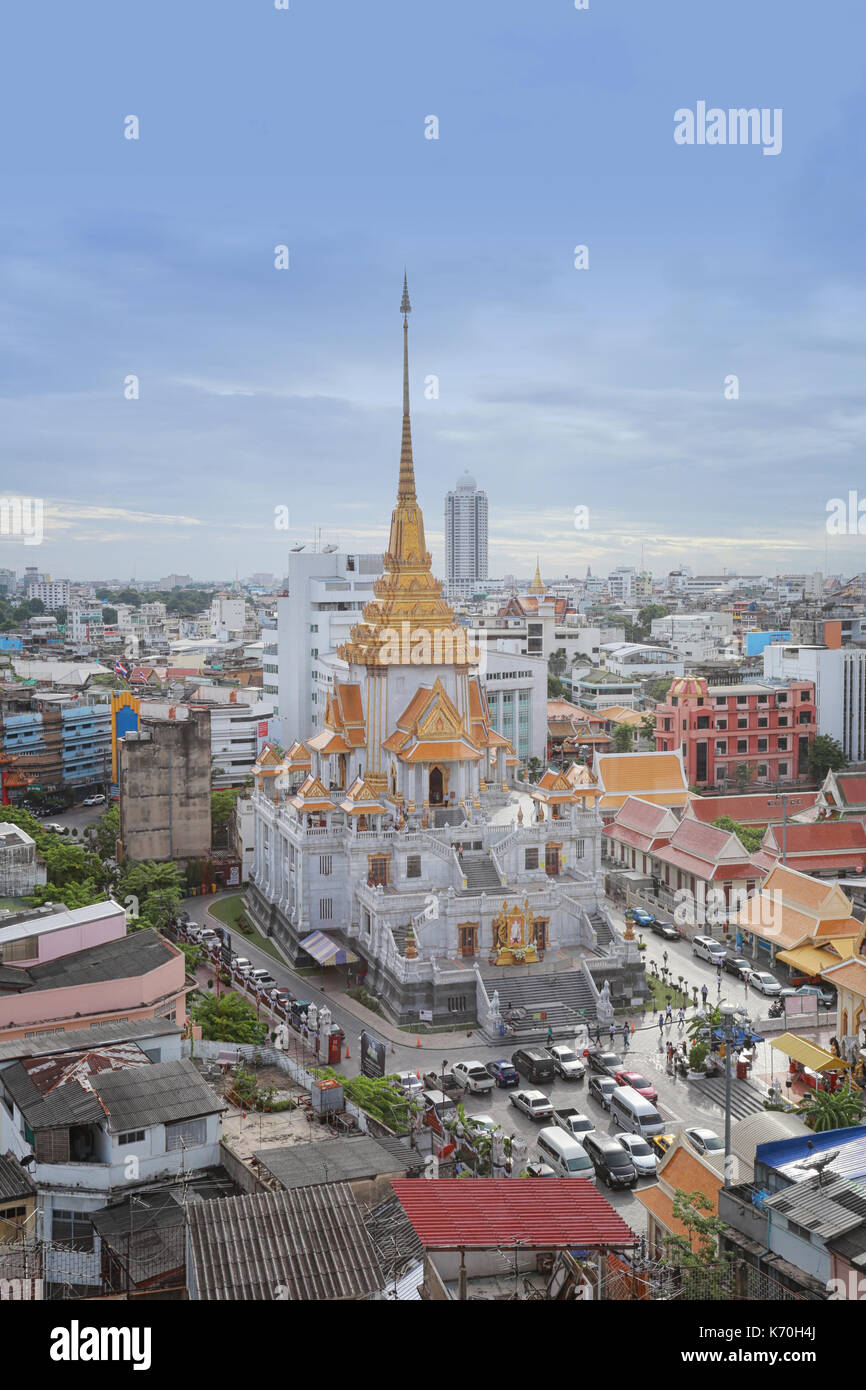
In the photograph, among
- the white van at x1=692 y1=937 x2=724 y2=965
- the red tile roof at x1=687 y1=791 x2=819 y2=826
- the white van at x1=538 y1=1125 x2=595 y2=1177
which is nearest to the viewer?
the white van at x1=538 y1=1125 x2=595 y2=1177

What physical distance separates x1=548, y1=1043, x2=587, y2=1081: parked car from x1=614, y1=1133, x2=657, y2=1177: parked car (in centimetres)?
387

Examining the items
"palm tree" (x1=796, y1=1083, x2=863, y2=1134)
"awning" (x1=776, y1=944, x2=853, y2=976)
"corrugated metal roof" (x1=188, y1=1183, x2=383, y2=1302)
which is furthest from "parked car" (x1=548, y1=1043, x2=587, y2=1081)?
"corrugated metal roof" (x1=188, y1=1183, x2=383, y2=1302)

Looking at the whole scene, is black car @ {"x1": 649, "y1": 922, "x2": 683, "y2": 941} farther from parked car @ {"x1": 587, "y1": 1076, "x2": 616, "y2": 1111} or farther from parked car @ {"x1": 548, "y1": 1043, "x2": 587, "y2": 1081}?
parked car @ {"x1": 587, "y1": 1076, "x2": 616, "y2": 1111}

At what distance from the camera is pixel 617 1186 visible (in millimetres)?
23750

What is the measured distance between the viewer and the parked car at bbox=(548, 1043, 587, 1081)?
29.3m

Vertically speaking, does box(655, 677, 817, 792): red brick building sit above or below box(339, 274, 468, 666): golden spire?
below

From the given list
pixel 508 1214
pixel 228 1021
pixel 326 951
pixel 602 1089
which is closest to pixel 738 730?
pixel 326 951

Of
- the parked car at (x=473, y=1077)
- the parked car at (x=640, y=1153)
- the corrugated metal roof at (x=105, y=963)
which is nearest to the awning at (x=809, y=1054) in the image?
the parked car at (x=640, y=1153)

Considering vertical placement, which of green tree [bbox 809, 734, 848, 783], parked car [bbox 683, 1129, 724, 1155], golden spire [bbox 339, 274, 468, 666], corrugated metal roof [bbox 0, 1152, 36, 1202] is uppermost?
golden spire [bbox 339, 274, 468, 666]

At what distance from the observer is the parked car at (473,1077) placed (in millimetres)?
28266

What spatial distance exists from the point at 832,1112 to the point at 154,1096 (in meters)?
12.6

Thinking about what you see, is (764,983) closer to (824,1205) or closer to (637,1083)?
(637,1083)

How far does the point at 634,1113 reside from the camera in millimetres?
25859

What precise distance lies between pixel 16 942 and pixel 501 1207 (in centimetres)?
1629
